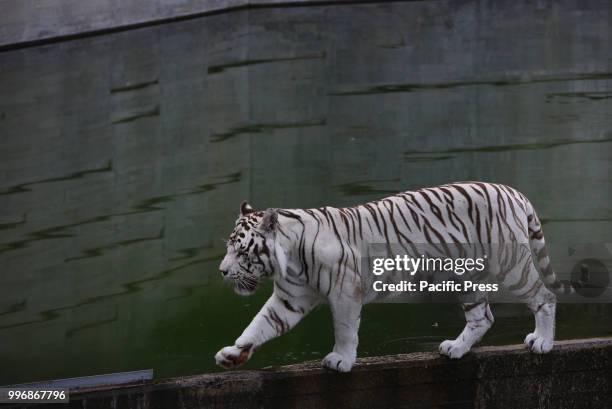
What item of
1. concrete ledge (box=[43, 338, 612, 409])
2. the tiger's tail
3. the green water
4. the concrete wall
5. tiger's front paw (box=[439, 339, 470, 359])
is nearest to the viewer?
concrete ledge (box=[43, 338, 612, 409])

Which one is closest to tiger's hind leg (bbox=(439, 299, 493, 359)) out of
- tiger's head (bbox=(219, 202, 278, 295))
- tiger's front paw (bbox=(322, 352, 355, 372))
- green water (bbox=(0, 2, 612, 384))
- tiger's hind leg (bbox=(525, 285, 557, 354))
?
tiger's hind leg (bbox=(525, 285, 557, 354))

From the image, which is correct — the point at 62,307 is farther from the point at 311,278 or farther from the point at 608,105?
the point at 608,105

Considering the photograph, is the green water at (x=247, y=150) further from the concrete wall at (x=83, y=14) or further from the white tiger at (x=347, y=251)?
the white tiger at (x=347, y=251)

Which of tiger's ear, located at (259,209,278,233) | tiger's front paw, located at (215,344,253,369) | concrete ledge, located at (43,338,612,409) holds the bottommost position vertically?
concrete ledge, located at (43,338,612,409)

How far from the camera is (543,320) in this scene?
518 cm

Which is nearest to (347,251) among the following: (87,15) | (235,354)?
(235,354)

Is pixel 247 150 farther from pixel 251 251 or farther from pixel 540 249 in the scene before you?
pixel 251 251

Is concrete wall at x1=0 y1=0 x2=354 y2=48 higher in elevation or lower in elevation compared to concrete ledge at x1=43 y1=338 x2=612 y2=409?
higher

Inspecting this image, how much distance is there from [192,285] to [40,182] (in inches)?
116

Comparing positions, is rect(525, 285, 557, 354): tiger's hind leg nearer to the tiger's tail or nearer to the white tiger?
the white tiger

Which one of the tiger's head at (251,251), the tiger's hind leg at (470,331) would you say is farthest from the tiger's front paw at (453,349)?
the tiger's head at (251,251)

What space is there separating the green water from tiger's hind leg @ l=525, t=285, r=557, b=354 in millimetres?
1306

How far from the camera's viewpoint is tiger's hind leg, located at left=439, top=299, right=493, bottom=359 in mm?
5117

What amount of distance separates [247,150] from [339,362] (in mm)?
6120
